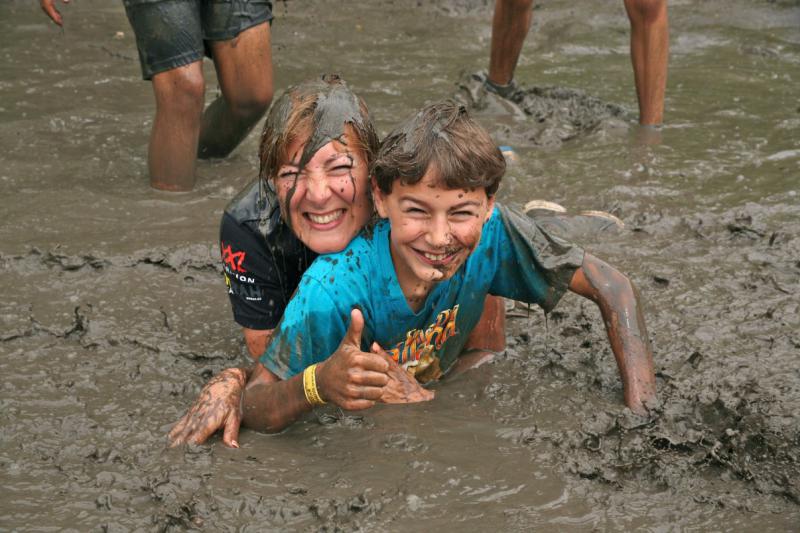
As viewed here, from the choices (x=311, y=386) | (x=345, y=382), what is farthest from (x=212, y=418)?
(x=345, y=382)

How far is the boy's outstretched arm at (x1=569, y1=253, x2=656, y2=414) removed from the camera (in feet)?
10.3

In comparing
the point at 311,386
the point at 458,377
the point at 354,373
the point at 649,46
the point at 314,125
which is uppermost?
the point at 314,125

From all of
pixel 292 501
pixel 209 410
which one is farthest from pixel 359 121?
pixel 292 501

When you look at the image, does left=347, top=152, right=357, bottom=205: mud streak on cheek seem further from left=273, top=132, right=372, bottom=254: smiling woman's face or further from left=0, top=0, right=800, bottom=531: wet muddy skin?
left=0, top=0, right=800, bottom=531: wet muddy skin

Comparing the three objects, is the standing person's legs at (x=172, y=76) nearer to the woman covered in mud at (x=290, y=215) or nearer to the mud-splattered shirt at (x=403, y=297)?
the woman covered in mud at (x=290, y=215)

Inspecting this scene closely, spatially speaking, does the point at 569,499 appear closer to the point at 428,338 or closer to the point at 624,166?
the point at 428,338

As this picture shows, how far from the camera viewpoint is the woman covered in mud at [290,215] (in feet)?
9.88

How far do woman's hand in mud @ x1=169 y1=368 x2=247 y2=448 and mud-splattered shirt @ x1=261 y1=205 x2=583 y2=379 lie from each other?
0.62 feet

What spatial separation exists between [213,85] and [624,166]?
9.46 feet

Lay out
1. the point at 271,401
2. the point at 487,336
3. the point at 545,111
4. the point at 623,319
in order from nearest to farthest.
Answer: the point at 271,401, the point at 623,319, the point at 487,336, the point at 545,111

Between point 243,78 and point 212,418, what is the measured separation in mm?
2260

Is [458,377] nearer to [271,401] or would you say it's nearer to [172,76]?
[271,401]

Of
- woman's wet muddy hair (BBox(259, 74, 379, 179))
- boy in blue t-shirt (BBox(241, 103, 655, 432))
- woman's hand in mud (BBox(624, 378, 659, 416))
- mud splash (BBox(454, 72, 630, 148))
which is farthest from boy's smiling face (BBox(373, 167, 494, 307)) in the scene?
mud splash (BBox(454, 72, 630, 148))

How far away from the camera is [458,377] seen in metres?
3.35
